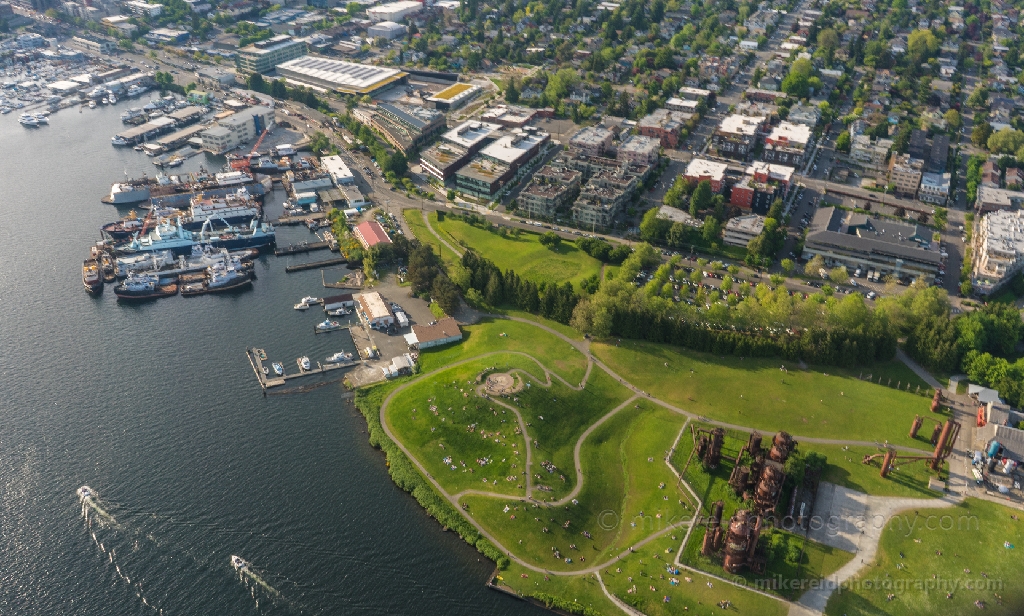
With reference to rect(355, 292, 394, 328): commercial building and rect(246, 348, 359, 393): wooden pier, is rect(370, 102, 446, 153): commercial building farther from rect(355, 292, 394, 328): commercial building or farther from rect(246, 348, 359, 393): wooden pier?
rect(246, 348, 359, 393): wooden pier

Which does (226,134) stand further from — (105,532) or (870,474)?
(870,474)

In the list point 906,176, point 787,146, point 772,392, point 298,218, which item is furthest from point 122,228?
point 906,176

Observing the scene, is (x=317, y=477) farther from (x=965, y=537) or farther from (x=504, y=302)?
(x=965, y=537)

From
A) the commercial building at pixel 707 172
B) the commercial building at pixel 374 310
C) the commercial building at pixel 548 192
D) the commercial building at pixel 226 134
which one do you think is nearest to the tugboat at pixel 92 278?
the commercial building at pixel 374 310

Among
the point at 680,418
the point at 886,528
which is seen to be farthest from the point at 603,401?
the point at 886,528

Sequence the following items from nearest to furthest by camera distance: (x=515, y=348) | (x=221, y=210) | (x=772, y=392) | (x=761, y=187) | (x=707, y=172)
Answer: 1. (x=772, y=392)
2. (x=515, y=348)
3. (x=221, y=210)
4. (x=761, y=187)
5. (x=707, y=172)

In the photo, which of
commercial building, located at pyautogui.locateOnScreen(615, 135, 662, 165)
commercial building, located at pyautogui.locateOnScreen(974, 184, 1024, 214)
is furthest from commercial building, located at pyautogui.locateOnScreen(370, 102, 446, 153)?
commercial building, located at pyautogui.locateOnScreen(974, 184, 1024, 214)

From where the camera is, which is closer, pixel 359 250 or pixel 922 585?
pixel 922 585
